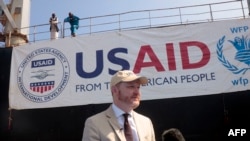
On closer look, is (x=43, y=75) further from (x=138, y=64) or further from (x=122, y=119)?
(x=122, y=119)

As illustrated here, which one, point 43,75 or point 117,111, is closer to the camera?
point 117,111

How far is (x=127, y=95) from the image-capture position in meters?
2.02

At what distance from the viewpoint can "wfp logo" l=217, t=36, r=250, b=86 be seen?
269 inches

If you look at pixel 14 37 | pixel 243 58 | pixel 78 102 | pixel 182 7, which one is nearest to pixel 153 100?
pixel 78 102

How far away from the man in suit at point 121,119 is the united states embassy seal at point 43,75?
5.83m

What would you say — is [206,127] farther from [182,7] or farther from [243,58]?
[182,7]

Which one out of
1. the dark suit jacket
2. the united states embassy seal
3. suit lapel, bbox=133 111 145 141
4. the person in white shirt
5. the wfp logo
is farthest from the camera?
the person in white shirt

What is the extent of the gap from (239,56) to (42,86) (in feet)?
18.2

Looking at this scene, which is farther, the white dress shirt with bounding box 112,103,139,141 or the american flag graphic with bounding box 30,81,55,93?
the american flag graphic with bounding box 30,81,55,93

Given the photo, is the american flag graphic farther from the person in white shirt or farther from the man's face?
the man's face

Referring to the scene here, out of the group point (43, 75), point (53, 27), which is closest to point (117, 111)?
point (43, 75)

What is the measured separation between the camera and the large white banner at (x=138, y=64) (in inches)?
275

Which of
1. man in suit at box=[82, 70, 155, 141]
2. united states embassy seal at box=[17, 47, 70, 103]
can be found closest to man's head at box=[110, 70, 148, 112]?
man in suit at box=[82, 70, 155, 141]

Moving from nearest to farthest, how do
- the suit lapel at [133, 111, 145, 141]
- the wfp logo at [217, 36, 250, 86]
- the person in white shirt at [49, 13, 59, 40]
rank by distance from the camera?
the suit lapel at [133, 111, 145, 141] < the wfp logo at [217, 36, 250, 86] < the person in white shirt at [49, 13, 59, 40]
